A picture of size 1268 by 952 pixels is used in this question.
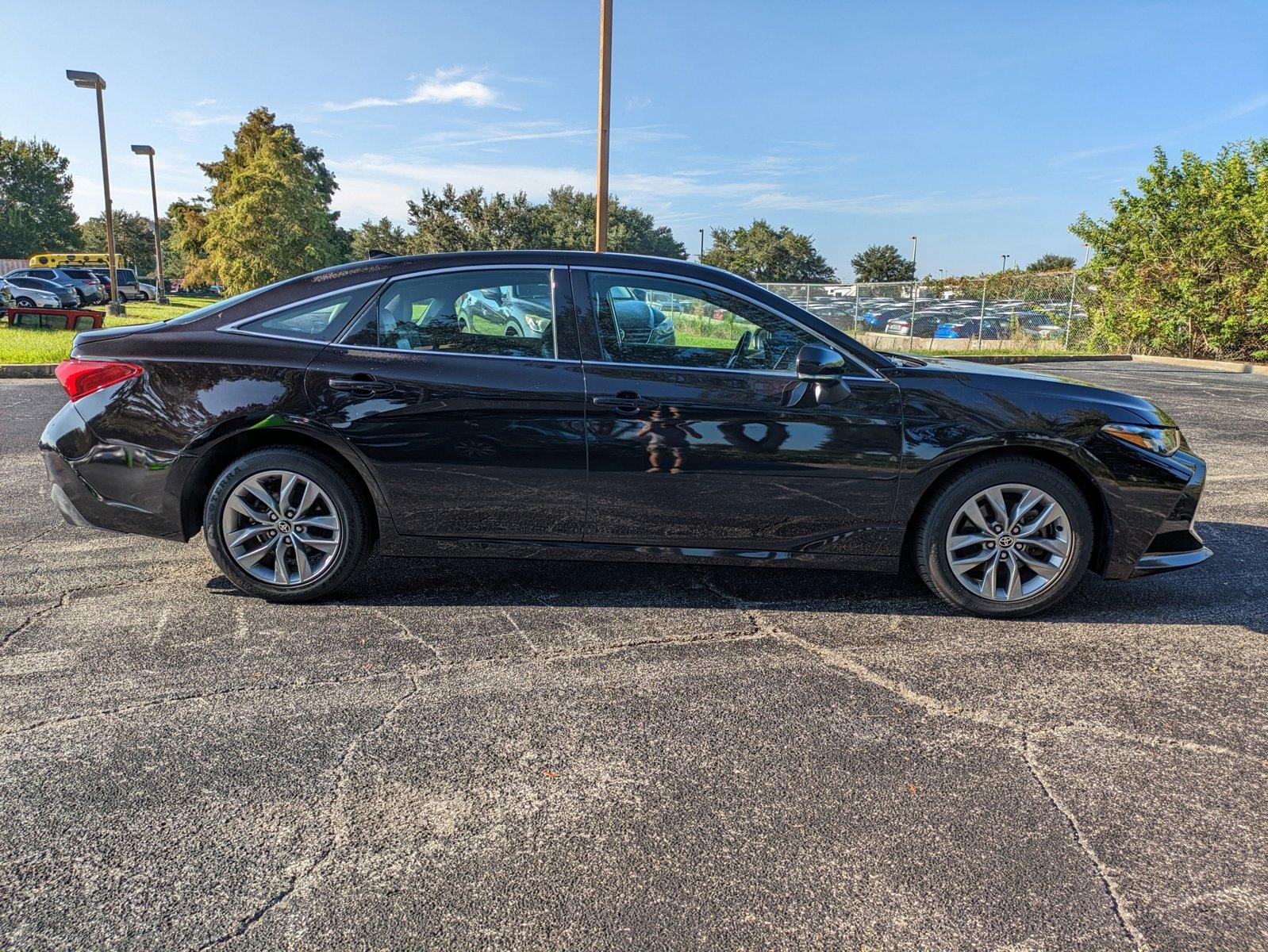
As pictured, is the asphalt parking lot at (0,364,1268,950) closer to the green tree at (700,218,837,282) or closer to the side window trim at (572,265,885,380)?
the side window trim at (572,265,885,380)

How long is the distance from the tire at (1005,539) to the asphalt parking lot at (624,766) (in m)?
0.15

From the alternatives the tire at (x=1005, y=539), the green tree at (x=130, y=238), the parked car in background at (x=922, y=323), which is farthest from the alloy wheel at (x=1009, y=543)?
the green tree at (x=130, y=238)

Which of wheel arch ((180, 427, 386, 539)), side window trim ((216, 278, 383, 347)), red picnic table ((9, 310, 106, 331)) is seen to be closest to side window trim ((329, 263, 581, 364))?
side window trim ((216, 278, 383, 347))

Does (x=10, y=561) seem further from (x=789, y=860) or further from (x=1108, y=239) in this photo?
(x=1108, y=239)

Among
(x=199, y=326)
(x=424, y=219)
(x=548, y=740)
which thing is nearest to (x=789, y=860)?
(x=548, y=740)

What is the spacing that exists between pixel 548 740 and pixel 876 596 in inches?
83.6

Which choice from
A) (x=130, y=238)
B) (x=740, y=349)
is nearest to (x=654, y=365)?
(x=740, y=349)

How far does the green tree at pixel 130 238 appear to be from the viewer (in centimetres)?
8644

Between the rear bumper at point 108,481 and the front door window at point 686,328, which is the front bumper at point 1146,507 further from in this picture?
the rear bumper at point 108,481

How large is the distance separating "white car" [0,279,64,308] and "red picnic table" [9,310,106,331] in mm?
11601

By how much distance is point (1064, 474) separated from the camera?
4.02 m

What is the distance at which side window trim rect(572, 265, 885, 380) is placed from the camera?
12.9ft

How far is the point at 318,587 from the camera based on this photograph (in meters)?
4.07

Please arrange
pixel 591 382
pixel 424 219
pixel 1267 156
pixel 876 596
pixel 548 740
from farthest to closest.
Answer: pixel 424 219 < pixel 1267 156 < pixel 876 596 < pixel 591 382 < pixel 548 740
